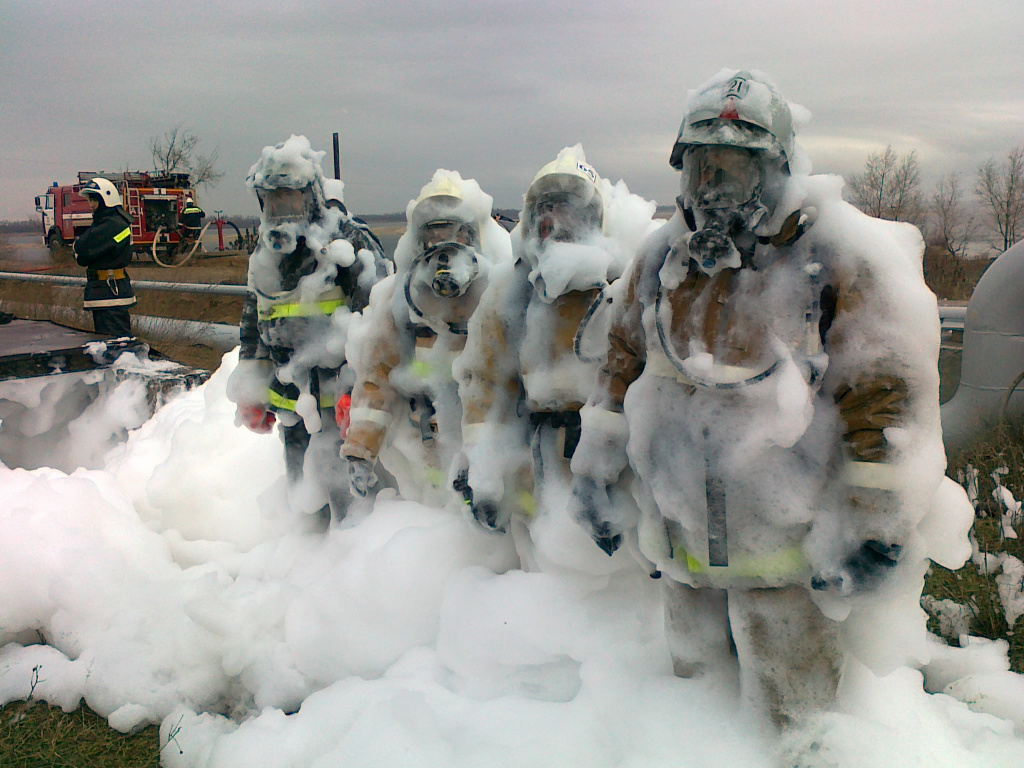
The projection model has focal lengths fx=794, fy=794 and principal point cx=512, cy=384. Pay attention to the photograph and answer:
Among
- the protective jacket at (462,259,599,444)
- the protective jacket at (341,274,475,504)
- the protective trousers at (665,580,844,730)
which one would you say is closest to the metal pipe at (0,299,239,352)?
the protective jacket at (341,274,475,504)

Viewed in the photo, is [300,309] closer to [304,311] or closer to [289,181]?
[304,311]

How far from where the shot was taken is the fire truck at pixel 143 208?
20.4 meters

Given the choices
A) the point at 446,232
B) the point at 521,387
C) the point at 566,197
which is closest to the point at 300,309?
the point at 446,232

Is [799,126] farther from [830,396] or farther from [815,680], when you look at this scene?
[815,680]

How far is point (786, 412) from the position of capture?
1.75 m

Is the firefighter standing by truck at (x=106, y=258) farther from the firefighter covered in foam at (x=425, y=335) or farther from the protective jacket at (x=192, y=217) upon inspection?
the protective jacket at (x=192, y=217)

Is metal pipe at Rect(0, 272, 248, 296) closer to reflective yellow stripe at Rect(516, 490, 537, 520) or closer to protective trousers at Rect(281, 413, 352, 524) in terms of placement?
protective trousers at Rect(281, 413, 352, 524)

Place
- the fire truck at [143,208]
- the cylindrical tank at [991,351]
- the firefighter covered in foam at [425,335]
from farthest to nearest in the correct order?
1. the fire truck at [143,208]
2. the cylindrical tank at [991,351]
3. the firefighter covered in foam at [425,335]

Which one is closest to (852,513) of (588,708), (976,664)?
(588,708)

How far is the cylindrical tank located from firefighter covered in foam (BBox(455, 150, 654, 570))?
10.1 feet

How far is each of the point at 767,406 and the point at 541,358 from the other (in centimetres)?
98

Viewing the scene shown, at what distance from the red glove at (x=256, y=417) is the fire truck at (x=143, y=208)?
689 inches

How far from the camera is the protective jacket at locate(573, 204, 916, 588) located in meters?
1.76

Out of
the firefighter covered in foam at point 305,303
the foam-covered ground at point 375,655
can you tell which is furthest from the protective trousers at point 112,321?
the firefighter covered in foam at point 305,303
